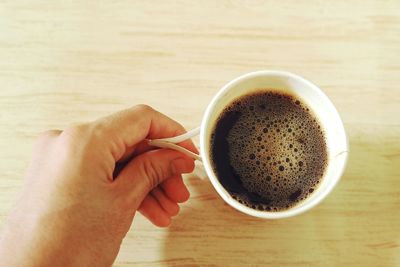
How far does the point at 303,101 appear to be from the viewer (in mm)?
628

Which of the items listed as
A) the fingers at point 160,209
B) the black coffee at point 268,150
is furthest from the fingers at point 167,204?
the black coffee at point 268,150

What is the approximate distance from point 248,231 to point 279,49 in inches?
12.7

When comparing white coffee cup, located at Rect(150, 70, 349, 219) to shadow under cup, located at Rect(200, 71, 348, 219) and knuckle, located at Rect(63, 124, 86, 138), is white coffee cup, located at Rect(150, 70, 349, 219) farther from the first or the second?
knuckle, located at Rect(63, 124, 86, 138)

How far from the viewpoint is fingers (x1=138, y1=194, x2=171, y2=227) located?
2.19ft

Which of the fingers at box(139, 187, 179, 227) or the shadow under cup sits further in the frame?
the fingers at box(139, 187, 179, 227)

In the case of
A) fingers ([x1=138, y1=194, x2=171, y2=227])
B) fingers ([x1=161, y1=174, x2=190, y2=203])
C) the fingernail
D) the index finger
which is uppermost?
the index finger

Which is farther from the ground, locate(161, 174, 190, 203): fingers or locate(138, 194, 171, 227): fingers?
locate(161, 174, 190, 203): fingers

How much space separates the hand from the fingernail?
15 mm

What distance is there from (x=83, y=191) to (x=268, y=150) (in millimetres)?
265

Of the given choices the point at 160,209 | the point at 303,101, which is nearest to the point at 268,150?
the point at 303,101

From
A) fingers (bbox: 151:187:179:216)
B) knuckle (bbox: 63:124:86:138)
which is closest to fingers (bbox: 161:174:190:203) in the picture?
fingers (bbox: 151:187:179:216)

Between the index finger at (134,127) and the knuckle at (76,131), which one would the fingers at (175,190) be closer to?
the index finger at (134,127)

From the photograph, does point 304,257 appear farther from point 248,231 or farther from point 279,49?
point 279,49

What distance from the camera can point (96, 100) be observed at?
753 mm
